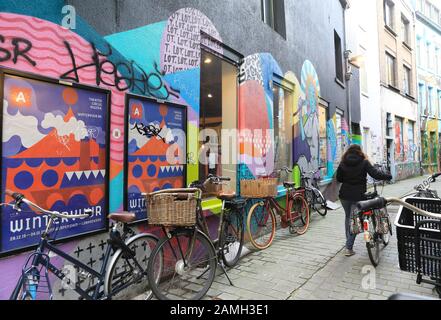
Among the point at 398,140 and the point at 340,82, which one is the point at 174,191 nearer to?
the point at 340,82

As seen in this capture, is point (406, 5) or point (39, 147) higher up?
point (406, 5)

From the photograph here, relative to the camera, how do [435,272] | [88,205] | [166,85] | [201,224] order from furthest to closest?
1. [166,85]
2. [201,224]
3. [88,205]
4. [435,272]

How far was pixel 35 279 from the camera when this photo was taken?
91.4 inches

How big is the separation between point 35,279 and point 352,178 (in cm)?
423

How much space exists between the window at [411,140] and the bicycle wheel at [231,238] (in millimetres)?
18756

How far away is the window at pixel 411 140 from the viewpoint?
65.3 ft

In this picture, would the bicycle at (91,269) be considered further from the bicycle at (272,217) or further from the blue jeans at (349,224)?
the blue jeans at (349,224)

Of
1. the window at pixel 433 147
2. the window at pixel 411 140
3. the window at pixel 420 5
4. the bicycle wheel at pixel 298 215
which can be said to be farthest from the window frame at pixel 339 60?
the window at pixel 433 147

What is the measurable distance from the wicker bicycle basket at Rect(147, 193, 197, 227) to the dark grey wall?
181 centimetres

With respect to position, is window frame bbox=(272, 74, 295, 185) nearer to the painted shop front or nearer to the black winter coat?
the painted shop front

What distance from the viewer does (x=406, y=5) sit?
798 inches

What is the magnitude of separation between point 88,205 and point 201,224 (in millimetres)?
1242

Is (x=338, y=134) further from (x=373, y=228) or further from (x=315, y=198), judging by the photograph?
(x=373, y=228)

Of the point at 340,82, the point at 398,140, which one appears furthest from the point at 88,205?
the point at 398,140
